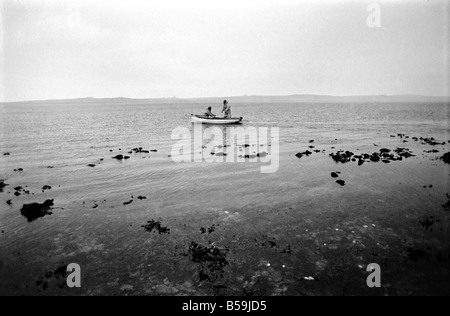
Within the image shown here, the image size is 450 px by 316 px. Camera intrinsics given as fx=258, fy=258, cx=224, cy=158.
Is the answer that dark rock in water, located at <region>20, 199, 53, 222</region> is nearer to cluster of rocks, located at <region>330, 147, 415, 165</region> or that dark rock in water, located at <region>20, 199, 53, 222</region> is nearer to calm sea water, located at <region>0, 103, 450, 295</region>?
calm sea water, located at <region>0, 103, 450, 295</region>

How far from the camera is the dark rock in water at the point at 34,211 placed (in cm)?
1376

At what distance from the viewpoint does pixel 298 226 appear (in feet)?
39.1

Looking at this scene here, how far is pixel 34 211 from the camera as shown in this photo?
14094 millimetres

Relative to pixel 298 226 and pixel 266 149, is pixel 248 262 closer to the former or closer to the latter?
pixel 298 226

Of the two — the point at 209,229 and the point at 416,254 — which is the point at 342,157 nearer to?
the point at 416,254

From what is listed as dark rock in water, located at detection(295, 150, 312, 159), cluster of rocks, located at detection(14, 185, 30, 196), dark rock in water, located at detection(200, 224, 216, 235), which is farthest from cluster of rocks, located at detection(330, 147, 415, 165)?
cluster of rocks, located at detection(14, 185, 30, 196)

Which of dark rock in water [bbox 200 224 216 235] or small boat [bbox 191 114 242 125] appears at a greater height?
small boat [bbox 191 114 242 125]

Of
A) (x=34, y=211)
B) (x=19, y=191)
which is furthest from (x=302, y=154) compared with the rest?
(x=19, y=191)

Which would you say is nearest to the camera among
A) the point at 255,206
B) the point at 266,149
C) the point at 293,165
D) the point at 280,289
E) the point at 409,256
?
the point at 280,289

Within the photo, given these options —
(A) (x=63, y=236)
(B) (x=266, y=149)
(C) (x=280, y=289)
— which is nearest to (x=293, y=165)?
(B) (x=266, y=149)

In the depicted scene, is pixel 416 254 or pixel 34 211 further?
pixel 34 211

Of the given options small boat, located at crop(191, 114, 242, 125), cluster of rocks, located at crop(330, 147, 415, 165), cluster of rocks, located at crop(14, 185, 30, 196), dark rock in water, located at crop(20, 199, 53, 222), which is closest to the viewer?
dark rock in water, located at crop(20, 199, 53, 222)

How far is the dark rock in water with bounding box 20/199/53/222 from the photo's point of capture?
45.1ft
